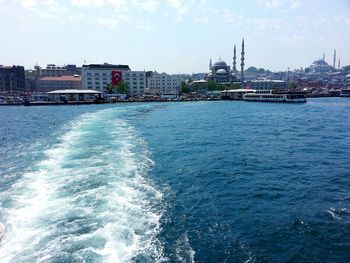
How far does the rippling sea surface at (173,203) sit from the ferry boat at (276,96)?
240 feet

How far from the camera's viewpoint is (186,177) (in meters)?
20.4

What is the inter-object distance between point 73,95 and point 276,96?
212 feet

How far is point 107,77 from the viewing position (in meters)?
136

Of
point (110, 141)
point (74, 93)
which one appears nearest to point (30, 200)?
point (110, 141)

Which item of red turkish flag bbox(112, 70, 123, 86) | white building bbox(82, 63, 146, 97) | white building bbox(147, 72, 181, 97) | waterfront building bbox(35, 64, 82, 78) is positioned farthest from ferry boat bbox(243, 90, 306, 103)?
waterfront building bbox(35, 64, 82, 78)

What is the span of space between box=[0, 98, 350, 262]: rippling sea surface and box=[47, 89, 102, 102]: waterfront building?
7460 cm

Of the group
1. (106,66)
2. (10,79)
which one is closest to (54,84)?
(10,79)

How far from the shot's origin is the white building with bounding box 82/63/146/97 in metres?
133

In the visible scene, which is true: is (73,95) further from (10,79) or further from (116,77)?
(10,79)

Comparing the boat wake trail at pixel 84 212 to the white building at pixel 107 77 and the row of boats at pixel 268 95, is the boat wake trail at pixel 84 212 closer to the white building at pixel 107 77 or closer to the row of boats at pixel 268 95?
the row of boats at pixel 268 95

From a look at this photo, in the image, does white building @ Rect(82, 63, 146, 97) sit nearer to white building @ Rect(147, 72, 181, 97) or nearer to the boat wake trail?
white building @ Rect(147, 72, 181, 97)

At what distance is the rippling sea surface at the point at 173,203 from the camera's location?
11555 millimetres

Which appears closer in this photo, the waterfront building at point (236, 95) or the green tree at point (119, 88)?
the waterfront building at point (236, 95)

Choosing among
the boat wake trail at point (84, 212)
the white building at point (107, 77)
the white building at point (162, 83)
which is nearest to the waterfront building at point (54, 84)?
the white building at point (107, 77)
